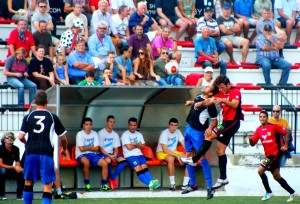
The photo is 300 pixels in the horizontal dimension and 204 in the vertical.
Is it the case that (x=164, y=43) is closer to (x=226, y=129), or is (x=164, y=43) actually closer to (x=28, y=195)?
(x=226, y=129)

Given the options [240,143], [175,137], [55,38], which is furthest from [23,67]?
[240,143]

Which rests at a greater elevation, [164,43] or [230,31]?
[230,31]

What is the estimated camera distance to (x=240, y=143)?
23062mm

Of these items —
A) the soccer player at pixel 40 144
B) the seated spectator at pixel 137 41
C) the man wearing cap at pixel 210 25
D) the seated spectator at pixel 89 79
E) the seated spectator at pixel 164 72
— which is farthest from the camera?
the man wearing cap at pixel 210 25

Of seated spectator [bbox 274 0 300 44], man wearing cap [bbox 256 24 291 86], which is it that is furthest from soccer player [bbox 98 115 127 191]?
seated spectator [bbox 274 0 300 44]

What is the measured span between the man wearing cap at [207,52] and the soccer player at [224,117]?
675 cm

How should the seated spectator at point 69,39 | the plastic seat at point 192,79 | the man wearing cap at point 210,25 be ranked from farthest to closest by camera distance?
the man wearing cap at point 210,25, the seated spectator at point 69,39, the plastic seat at point 192,79

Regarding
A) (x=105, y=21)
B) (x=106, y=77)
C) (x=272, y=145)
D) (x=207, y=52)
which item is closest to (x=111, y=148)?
(x=106, y=77)

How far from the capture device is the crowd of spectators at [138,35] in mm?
22484

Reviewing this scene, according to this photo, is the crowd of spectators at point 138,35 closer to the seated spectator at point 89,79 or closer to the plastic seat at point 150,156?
the seated spectator at point 89,79

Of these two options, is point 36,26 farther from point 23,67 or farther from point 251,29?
point 251,29

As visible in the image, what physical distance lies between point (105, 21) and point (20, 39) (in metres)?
2.38

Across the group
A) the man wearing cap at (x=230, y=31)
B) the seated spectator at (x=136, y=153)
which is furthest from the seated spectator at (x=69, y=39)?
the man wearing cap at (x=230, y=31)

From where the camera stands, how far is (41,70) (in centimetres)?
2177
